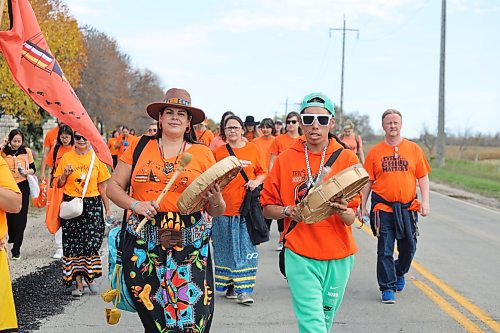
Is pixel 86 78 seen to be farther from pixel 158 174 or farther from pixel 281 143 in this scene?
pixel 158 174

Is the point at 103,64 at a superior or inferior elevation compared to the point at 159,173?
superior

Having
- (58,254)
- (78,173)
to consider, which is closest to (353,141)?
(58,254)

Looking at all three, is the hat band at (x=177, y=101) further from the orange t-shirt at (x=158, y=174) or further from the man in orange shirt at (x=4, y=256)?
the man in orange shirt at (x=4, y=256)

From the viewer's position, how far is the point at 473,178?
104 ft

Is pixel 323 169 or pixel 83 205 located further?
pixel 83 205

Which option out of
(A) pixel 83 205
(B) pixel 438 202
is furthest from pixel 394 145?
(B) pixel 438 202

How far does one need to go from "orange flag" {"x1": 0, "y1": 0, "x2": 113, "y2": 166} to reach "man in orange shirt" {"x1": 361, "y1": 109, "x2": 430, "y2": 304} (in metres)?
3.42

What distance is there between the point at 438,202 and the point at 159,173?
1654 cm

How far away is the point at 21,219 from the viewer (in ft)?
33.1

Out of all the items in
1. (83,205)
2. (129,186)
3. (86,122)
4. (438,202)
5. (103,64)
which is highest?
(103,64)

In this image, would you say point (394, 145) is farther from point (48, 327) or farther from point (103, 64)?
point (103, 64)

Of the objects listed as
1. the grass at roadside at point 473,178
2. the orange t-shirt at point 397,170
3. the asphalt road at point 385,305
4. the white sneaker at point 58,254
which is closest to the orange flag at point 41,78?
the asphalt road at point 385,305

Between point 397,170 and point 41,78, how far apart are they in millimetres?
3934

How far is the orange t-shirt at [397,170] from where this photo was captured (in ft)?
25.7
